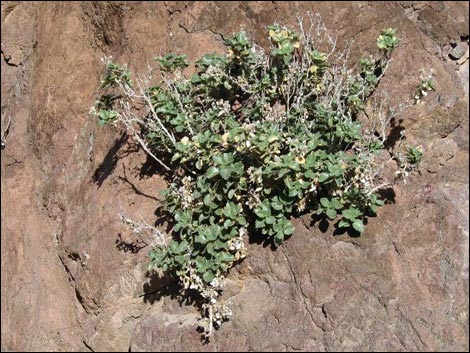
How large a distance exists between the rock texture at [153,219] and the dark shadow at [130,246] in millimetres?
15

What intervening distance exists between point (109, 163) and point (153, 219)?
2.15ft

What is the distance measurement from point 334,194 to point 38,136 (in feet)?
9.48

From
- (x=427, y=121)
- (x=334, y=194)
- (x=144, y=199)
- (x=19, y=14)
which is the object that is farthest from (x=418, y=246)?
(x=19, y=14)

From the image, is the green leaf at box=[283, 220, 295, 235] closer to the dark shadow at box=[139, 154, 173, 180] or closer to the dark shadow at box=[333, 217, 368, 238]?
the dark shadow at box=[333, 217, 368, 238]

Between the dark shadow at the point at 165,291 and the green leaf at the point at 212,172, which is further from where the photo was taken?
the dark shadow at the point at 165,291

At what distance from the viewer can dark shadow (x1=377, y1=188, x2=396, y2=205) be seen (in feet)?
11.6

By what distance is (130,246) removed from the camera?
4043 millimetres

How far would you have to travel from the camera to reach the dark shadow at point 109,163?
4359 mm

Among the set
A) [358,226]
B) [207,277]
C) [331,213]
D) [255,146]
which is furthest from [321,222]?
[207,277]

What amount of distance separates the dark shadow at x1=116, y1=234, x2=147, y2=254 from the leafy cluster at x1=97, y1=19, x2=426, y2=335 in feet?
0.98

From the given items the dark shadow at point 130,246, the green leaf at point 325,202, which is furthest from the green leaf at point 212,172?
the dark shadow at point 130,246

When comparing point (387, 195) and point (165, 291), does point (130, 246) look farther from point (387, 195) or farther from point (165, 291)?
point (387, 195)

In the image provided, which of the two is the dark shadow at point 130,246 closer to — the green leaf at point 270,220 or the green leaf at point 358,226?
the green leaf at point 270,220

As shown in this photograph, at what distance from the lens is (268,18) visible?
4258mm
